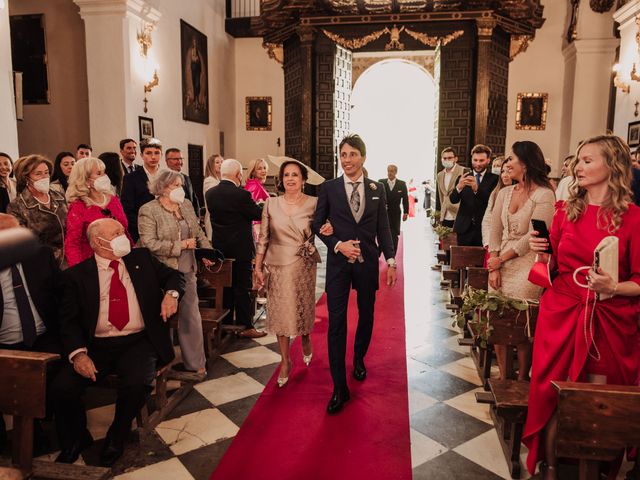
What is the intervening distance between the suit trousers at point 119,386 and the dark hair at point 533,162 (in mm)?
2811

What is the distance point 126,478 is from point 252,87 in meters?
13.9

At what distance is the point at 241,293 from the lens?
5.32 m

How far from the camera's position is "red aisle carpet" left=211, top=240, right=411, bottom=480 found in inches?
117

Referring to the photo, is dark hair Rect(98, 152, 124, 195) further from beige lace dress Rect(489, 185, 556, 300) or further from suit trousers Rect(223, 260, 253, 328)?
beige lace dress Rect(489, 185, 556, 300)

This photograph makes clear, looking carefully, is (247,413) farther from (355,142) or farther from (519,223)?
(519,223)

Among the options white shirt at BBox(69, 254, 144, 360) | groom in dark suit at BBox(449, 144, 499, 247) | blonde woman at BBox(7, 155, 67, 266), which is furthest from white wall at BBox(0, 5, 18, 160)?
groom in dark suit at BBox(449, 144, 499, 247)

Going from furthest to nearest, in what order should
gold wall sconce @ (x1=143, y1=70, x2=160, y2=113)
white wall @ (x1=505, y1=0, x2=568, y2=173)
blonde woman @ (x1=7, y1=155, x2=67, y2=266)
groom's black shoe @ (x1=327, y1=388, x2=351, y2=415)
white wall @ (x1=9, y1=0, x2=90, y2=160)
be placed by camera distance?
white wall @ (x1=505, y1=0, x2=568, y2=173), white wall @ (x1=9, y1=0, x2=90, y2=160), gold wall sconce @ (x1=143, y1=70, x2=160, y2=113), blonde woman @ (x1=7, y1=155, x2=67, y2=266), groom's black shoe @ (x1=327, y1=388, x2=351, y2=415)

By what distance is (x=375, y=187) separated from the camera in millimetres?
3846

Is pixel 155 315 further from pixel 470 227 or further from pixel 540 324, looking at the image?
pixel 470 227

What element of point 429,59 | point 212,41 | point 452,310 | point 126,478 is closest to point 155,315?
point 126,478

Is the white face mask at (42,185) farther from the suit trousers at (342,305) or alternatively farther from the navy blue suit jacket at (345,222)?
the suit trousers at (342,305)

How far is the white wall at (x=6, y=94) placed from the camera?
6.42 metres

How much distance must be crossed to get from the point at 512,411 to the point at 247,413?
182cm

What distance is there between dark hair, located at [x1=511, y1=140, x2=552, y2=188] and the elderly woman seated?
2.52 meters
